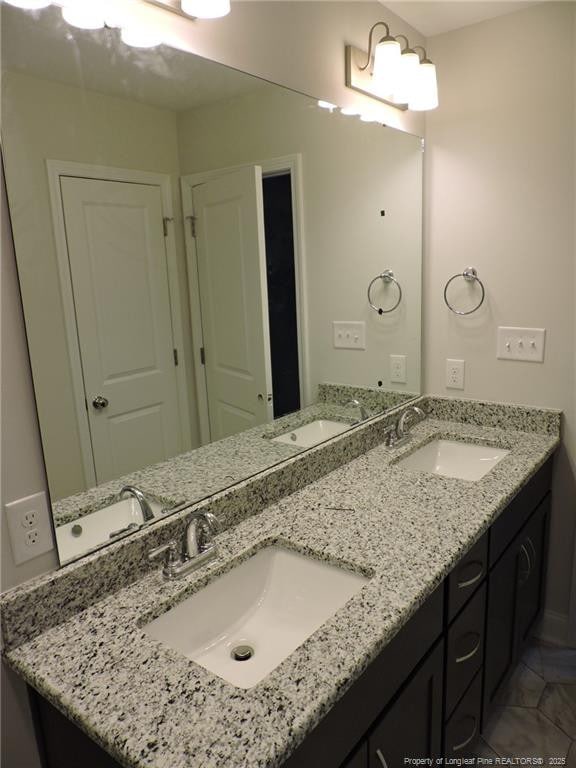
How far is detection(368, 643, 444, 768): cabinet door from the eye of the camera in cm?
111

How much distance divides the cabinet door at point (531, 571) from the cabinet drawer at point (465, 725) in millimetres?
390

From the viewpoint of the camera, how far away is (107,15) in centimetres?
110

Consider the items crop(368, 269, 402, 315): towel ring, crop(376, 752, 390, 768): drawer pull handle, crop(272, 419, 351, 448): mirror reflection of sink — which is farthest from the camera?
crop(368, 269, 402, 315): towel ring

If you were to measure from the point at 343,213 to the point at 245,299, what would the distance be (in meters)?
0.65

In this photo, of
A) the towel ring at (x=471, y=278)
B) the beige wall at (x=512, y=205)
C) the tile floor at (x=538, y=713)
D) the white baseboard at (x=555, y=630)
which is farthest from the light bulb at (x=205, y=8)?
the white baseboard at (x=555, y=630)

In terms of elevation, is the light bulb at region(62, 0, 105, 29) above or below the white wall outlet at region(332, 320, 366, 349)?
above

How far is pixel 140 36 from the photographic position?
118 centimetres

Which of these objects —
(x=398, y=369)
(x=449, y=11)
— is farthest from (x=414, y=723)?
(x=449, y=11)

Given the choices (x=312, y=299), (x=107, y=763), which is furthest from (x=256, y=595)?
(x=312, y=299)

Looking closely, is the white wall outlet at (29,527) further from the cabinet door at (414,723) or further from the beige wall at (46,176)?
the cabinet door at (414,723)

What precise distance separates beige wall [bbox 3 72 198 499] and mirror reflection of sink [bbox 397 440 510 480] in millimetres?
1270

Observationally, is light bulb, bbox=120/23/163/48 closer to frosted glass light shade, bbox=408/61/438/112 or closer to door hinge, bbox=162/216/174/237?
door hinge, bbox=162/216/174/237

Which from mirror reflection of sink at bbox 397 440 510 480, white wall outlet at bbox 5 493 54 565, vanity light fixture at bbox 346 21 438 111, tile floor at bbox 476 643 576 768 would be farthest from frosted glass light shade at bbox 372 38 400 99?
tile floor at bbox 476 643 576 768

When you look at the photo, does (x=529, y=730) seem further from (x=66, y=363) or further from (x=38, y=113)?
(x=38, y=113)
